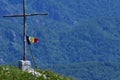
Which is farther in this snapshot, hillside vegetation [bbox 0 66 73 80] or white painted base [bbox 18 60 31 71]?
white painted base [bbox 18 60 31 71]

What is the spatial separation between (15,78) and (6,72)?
88cm

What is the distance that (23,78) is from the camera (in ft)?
99.7

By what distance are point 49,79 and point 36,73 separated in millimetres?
898

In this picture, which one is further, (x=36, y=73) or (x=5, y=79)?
(x=36, y=73)

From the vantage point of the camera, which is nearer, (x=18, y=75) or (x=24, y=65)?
(x=18, y=75)

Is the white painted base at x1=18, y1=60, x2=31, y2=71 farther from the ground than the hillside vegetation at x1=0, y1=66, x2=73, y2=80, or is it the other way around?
the white painted base at x1=18, y1=60, x2=31, y2=71

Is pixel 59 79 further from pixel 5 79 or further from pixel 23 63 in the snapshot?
pixel 5 79

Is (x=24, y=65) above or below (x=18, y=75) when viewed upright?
above

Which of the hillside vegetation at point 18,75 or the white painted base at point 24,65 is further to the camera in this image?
the white painted base at point 24,65

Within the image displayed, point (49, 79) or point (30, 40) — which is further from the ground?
point (30, 40)

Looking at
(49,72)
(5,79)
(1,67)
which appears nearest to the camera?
(5,79)

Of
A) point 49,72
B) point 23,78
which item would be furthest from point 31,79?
point 49,72

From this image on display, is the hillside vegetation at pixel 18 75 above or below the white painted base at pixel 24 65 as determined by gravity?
below

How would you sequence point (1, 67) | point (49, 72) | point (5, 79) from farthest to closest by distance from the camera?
point (49, 72), point (1, 67), point (5, 79)
